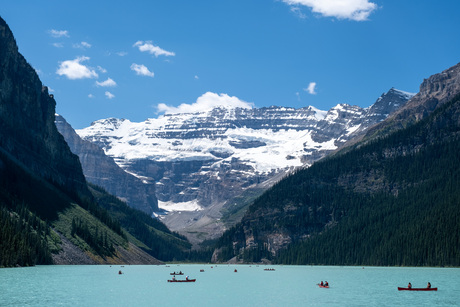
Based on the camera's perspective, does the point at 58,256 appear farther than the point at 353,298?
Yes

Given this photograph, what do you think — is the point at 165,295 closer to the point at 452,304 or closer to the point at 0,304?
the point at 0,304

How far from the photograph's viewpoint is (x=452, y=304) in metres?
92.4

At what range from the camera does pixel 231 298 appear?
335ft

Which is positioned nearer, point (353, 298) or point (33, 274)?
point (353, 298)

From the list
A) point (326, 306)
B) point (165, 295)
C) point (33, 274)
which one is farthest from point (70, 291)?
point (326, 306)

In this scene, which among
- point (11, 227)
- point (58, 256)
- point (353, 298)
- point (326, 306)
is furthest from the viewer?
point (58, 256)

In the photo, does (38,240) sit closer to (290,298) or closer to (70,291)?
(70,291)

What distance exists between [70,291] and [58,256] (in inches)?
3698

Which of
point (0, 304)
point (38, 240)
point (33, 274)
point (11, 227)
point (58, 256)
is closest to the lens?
point (0, 304)

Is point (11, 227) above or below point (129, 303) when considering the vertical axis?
above

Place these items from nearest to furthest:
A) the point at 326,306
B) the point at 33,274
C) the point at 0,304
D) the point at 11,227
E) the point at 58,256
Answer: the point at 0,304
the point at 326,306
the point at 33,274
the point at 11,227
the point at 58,256

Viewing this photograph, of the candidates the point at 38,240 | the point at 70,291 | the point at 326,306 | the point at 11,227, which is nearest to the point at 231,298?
the point at 326,306

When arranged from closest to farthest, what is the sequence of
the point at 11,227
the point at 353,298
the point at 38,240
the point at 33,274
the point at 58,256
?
the point at 353,298 < the point at 33,274 < the point at 11,227 < the point at 38,240 < the point at 58,256

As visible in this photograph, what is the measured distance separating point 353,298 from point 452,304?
1666 cm
